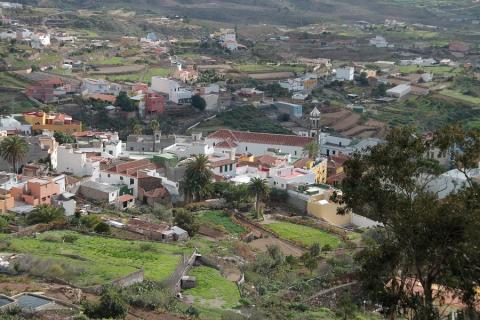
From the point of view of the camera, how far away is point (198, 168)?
3388 centimetres

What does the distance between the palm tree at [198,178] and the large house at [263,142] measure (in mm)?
9960

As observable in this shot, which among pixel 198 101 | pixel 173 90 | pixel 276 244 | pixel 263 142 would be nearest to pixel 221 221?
pixel 276 244

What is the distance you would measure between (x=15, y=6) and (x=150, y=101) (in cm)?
5243

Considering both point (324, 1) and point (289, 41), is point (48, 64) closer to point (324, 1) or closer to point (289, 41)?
point (289, 41)

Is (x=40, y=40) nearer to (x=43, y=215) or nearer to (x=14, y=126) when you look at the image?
(x=14, y=126)

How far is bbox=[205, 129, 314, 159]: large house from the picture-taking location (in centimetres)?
4456

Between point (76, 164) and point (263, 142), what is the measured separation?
12907mm

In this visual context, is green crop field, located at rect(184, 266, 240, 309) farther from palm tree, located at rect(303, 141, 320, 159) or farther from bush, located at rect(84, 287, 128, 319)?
palm tree, located at rect(303, 141, 320, 159)

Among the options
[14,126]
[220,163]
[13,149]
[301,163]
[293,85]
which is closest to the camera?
[13,149]

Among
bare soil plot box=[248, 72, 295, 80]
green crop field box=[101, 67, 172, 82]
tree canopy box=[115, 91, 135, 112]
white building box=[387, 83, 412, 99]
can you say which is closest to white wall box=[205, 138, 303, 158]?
tree canopy box=[115, 91, 135, 112]

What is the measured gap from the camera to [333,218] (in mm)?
34594

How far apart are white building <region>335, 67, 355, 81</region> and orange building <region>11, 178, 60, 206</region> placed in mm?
46754

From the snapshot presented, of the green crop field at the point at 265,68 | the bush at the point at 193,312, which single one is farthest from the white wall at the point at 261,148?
the green crop field at the point at 265,68

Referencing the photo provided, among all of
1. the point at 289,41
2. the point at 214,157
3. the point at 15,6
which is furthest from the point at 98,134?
the point at 15,6
